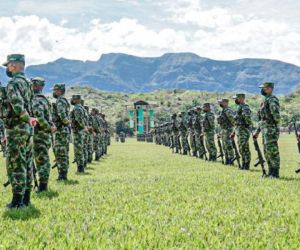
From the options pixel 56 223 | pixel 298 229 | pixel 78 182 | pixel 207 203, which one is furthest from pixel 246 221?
pixel 78 182

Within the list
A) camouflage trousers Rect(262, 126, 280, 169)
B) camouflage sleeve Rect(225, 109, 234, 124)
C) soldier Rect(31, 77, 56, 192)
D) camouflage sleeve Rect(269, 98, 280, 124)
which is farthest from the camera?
camouflage sleeve Rect(225, 109, 234, 124)

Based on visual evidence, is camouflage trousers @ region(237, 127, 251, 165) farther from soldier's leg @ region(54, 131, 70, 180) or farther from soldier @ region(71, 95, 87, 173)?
soldier's leg @ region(54, 131, 70, 180)

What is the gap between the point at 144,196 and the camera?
1002 centimetres

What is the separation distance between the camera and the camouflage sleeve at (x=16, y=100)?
796cm

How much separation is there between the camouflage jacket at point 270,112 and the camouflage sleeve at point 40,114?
618 cm

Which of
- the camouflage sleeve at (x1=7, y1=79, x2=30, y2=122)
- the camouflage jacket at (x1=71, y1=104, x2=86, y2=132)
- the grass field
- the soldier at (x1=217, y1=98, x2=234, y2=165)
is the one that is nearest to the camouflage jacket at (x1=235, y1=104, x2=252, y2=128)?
the soldier at (x1=217, y1=98, x2=234, y2=165)

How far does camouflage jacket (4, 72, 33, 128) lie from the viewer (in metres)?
7.98

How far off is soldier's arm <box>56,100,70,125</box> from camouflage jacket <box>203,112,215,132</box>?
1029cm

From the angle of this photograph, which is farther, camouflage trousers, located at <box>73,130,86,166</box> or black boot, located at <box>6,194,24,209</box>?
camouflage trousers, located at <box>73,130,86,166</box>

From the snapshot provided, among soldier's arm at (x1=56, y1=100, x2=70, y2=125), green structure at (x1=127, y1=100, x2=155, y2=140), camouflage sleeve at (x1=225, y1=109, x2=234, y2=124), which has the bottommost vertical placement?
green structure at (x1=127, y1=100, x2=155, y2=140)

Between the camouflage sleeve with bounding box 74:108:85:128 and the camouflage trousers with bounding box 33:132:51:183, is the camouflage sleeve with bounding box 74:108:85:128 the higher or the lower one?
the higher one

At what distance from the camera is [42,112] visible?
34.3 ft

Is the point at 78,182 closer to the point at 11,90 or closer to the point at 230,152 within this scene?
the point at 11,90

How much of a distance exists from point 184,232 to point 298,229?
5.16 feet
